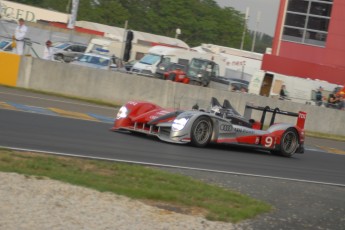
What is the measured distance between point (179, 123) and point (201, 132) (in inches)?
27.5

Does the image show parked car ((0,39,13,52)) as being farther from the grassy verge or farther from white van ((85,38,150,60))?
the grassy verge

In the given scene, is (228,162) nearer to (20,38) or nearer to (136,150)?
(136,150)

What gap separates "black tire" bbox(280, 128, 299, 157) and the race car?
0.06 meters

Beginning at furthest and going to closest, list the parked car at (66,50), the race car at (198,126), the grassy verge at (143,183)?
the parked car at (66,50), the race car at (198,126), the grassy verge at (143,183)

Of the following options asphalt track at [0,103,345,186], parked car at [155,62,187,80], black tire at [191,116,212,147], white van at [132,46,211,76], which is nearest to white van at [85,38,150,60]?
white van at [132,46,211,76]

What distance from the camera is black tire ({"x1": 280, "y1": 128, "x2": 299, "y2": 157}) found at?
54.5 feet

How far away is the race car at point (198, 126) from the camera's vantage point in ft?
48.6

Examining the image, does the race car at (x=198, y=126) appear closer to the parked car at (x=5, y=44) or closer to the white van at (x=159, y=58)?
the parked car at (x=5, y=44)

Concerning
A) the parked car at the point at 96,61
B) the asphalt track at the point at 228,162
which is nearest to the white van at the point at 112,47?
the parked car at the point at 96,61

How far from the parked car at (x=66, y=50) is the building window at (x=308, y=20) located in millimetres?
19829

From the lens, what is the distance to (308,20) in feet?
180

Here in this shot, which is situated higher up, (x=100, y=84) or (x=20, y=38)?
(x=20, y=38)

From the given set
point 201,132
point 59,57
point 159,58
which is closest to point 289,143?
point 201,132

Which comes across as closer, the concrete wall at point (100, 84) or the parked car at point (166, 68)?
the concrete wall at point (100, 84)
